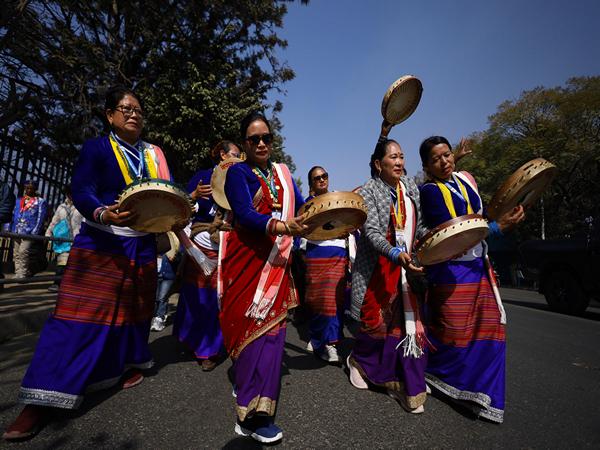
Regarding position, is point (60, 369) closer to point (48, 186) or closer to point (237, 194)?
point (237, 194)

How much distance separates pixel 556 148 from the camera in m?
20.1

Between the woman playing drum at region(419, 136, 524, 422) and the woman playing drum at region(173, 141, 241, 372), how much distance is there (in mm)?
1967

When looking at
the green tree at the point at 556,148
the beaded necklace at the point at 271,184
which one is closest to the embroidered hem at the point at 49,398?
the beaded necklace at the point at 271,184

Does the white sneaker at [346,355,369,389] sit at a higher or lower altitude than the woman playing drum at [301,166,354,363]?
lower

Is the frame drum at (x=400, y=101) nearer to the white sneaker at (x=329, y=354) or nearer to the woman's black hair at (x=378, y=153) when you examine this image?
the woman's black hair at (x=378, y=153)

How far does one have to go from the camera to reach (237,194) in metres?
2.27

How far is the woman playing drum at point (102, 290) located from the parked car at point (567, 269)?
817 cm

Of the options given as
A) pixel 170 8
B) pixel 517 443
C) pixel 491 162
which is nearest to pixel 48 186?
pixel 170 8

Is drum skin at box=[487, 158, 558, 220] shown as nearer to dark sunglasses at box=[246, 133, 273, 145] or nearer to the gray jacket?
the gray jacket

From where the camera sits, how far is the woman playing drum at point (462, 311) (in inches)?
97.0

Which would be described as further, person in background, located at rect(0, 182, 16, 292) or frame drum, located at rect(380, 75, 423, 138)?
person in background, located at rect(0, 182, 16, 292)

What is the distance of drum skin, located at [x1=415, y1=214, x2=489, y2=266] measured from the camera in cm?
218

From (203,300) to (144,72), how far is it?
1144cm

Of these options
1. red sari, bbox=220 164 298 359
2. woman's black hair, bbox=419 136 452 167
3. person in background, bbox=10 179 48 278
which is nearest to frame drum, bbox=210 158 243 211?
red sari, bbox=220 164 298 359
